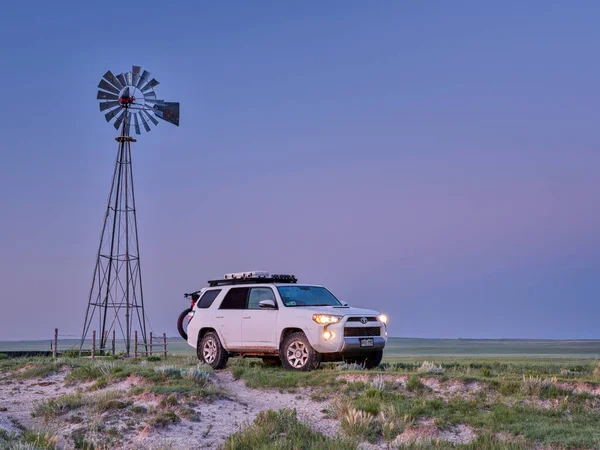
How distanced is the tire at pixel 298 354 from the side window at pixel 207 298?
3300mm

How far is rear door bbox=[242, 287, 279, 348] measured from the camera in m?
18.7

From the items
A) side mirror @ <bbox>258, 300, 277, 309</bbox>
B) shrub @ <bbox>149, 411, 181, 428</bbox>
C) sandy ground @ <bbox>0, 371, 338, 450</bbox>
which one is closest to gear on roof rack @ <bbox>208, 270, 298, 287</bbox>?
side mirror @ <bbox>258, 300, 277, 309</bbox>

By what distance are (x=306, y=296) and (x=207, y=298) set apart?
10.7 ft

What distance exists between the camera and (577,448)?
11367 mm

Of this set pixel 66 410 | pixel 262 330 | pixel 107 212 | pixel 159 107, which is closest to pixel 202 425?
pixel 66 410

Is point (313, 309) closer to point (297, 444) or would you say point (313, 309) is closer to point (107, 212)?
point (297, 444)

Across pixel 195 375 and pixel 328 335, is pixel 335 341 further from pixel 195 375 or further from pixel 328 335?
pixel 195 375

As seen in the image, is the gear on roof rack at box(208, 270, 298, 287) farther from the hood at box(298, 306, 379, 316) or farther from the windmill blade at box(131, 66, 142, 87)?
the windmill blade at box(131, 66, 142, 87)

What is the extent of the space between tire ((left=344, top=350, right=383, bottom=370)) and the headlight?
5.05 ft

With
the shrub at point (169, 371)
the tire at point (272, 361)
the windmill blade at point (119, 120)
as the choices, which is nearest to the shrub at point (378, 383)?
the shrub at point (169, 371)

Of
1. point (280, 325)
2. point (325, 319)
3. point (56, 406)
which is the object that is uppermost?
point (325, 319)

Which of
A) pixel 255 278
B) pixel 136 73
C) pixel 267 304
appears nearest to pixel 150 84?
pixel 136 73

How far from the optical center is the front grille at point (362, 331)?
17.7 meters

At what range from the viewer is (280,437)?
41.5 feet
